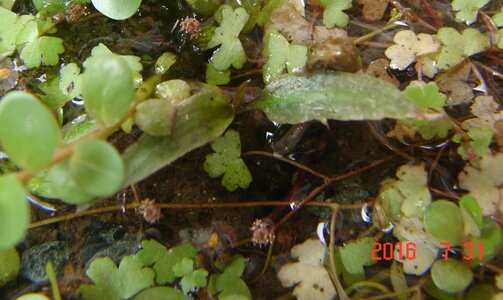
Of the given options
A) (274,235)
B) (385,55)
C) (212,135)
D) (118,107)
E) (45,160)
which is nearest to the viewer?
(45,160)

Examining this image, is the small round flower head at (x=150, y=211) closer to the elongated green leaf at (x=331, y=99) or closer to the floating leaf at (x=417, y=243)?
the elongated green leaf at (x=331, y=99)

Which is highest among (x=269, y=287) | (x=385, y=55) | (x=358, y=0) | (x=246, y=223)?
(x=358, y=0)

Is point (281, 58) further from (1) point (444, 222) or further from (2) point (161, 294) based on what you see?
(2) point (161, 294)

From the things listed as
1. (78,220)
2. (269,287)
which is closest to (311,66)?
(269,287)

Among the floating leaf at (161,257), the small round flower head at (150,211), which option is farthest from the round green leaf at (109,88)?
the floating leaf at (161,257)

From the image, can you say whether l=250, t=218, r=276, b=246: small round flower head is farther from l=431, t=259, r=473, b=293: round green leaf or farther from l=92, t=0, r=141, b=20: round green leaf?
l=92, t=0, r=141, b=20: round green leaf

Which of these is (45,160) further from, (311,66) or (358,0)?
(358,0)
